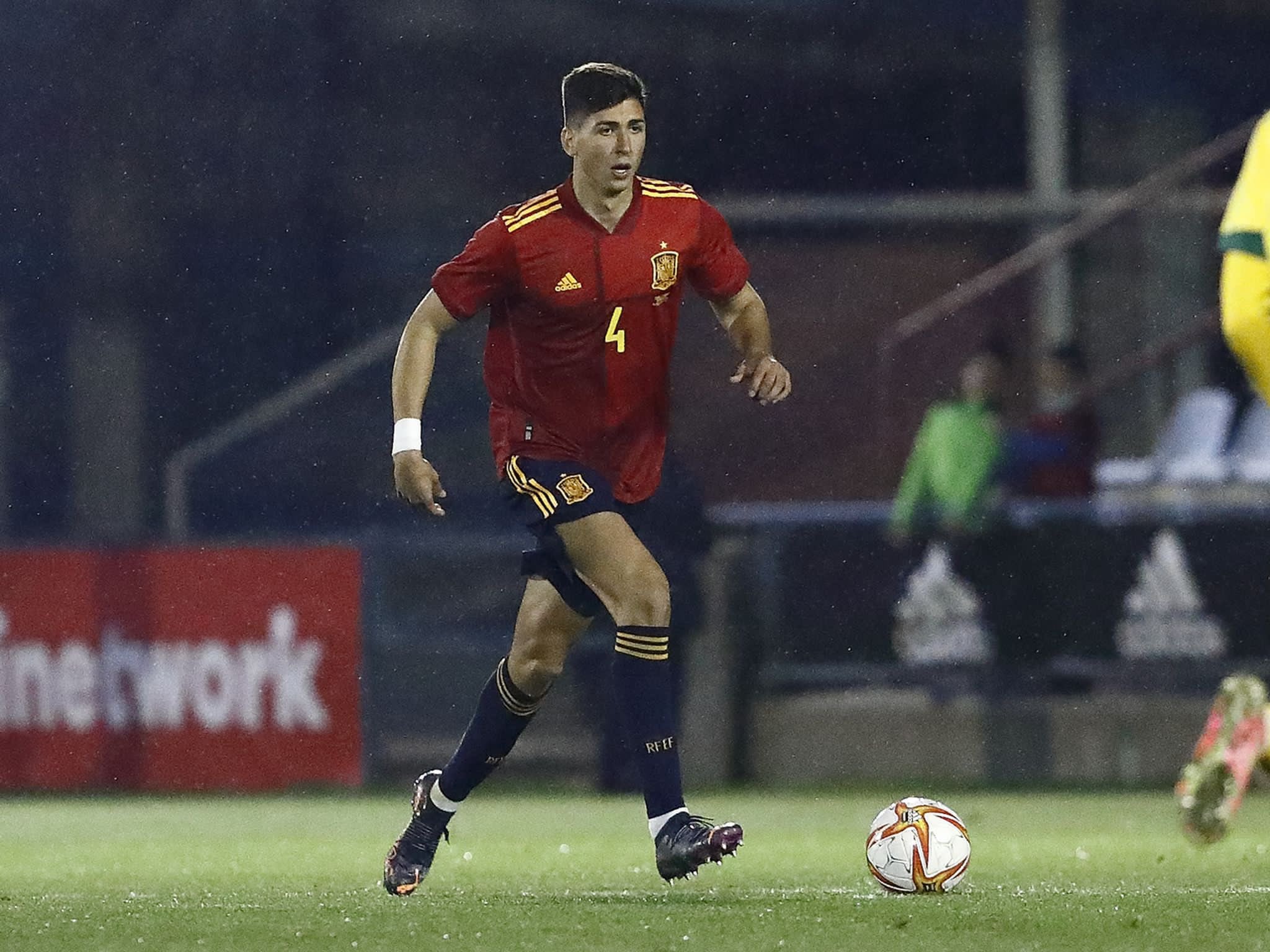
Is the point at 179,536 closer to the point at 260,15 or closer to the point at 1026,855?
the point at 260,15

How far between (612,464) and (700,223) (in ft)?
1.96

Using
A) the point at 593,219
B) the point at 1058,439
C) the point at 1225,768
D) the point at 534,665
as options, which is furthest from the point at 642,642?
the point at 1058,439

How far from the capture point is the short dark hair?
19.4 feet

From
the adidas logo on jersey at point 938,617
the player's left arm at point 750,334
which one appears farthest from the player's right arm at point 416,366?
the adidas logo on jersey at point 938,617

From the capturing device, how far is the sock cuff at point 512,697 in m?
6.04

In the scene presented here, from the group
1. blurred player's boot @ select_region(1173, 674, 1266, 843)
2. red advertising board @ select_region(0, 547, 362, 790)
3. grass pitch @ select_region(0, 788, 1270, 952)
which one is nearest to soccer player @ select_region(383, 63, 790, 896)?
grass pitch @ select_region(0, 788, 1270, 952)

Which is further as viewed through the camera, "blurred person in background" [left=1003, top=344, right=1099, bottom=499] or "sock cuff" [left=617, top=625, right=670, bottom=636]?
"blurred person in background" [left=1003, top=344, right=1099, bottom=499]

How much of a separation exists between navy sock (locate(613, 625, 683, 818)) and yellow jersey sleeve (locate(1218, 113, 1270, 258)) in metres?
1.55

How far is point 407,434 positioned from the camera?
227 inches

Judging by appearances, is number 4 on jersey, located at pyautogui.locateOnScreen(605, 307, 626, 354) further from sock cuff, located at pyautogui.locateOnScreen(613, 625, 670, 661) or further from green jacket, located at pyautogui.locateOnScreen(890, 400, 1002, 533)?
green jacket, located at pyautogui.locateOnScreen(890, 400, 1002, 533)

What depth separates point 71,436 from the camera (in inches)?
527

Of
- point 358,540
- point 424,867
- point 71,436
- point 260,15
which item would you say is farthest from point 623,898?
point 260,15

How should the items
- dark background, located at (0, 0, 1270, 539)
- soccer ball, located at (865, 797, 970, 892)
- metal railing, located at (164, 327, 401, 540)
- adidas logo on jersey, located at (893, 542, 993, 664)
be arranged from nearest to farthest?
1. soccer ball, located at (865, 797, 970, 892)
2. adidas logo on jersey, located at (893, 542, 993, 664)
3. metal railing, located at (164, 327, 401, 540)
4. dark background, located at (0, 0, 1270, 539)

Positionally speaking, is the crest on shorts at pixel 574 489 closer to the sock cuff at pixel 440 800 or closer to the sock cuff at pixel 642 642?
the sock cuff at pixel 642 642
